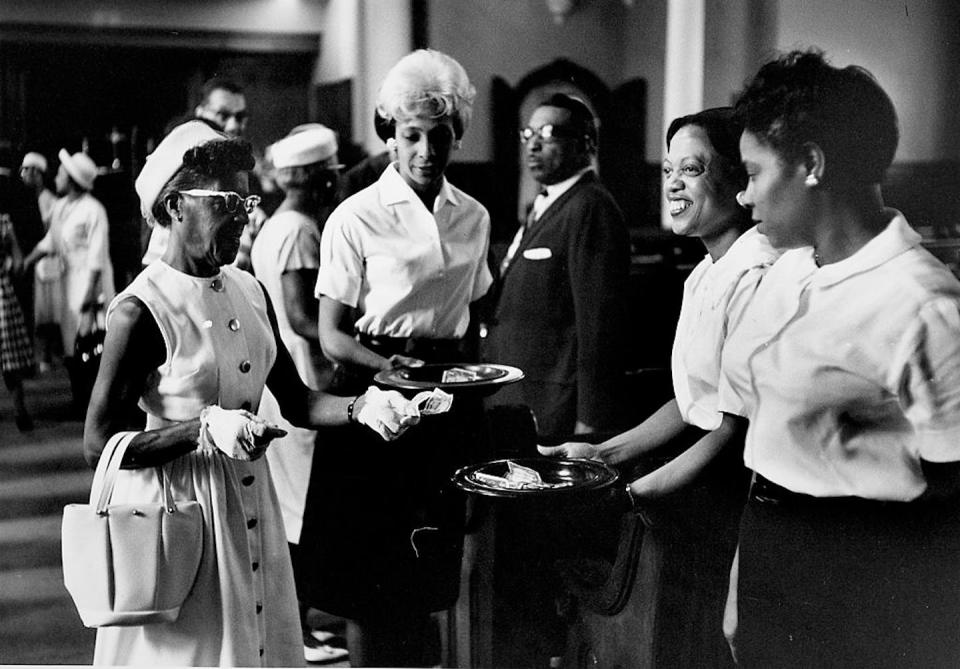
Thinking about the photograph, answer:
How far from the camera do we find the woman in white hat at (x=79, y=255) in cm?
272

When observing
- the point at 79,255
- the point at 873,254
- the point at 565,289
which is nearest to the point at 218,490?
the point at 79,255

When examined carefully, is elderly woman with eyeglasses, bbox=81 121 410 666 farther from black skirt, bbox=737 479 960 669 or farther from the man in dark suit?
black skirt, bbox=737 479 960 669

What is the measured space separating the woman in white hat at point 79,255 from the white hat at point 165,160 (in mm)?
147

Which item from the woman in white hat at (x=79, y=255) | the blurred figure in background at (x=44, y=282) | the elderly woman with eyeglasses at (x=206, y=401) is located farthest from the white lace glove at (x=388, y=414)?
the blurred figure in background at (x=44, y=282)

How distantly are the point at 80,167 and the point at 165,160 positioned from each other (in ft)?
0.85

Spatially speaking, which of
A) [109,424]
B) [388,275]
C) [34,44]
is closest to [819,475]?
[388,275]

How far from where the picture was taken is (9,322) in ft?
9.04

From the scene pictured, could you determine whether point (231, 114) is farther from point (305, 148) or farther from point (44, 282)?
point (44, 282)

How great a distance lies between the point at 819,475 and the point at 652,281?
0.68m

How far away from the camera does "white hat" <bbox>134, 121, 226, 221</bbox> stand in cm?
264

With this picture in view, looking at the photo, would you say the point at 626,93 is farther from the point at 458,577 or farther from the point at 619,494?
the point at 458,577

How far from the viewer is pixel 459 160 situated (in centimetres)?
278

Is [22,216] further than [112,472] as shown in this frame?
Yes

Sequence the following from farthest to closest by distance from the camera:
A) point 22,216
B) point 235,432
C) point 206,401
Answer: point 22,216 < point 206,401 < point 235,432
